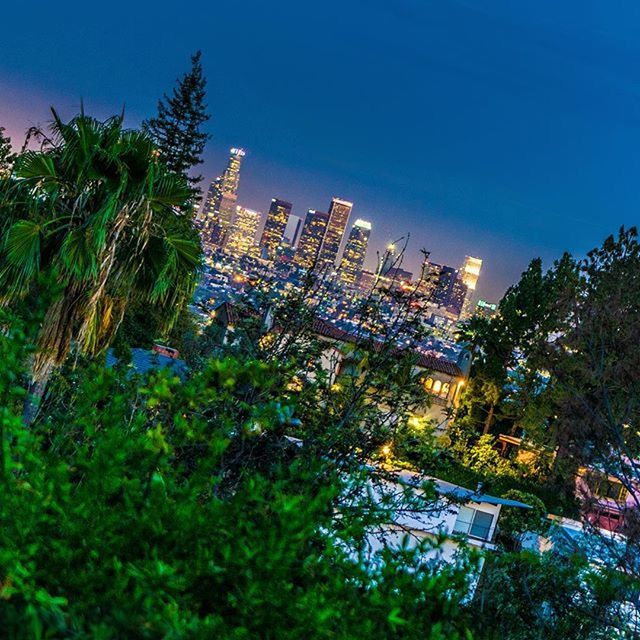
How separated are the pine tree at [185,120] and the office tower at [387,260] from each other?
32212 mm

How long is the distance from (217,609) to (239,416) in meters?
2.56

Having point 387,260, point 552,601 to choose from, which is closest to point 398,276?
point 387,260

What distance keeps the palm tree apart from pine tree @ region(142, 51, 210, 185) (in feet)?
99.2

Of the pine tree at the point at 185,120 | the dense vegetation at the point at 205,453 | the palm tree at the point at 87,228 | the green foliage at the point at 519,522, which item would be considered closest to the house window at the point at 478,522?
the green foliage at the point at 519,522

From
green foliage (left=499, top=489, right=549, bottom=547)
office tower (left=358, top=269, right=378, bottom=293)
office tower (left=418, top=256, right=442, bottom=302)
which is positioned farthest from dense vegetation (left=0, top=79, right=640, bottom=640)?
green foliage (left=499, top=489, right=549, bottom=547)

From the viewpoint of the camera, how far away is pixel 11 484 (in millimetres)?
1819

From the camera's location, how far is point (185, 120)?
36250 millimetres

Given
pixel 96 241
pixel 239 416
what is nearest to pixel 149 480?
pixel 239 416

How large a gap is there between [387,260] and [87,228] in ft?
11.0

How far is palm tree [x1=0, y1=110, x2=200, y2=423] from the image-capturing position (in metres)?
6.12

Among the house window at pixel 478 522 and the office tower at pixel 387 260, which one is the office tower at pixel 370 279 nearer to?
the office tower at pixel 387 260

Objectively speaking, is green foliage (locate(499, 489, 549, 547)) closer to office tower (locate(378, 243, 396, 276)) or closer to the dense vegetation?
the dense vegetation

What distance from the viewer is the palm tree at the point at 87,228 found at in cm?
612

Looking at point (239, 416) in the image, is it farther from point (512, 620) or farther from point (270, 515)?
point (512, 620)
